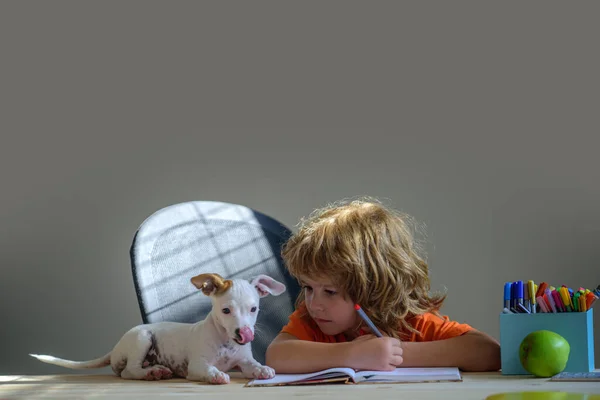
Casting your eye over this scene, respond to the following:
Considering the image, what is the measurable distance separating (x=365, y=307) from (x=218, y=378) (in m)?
0.36

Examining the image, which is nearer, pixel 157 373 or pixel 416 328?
pixel 157 373

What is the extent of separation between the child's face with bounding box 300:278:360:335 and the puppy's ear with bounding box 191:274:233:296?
20 cm

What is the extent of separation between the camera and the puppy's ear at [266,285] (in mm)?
1360

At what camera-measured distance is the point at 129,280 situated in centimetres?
275

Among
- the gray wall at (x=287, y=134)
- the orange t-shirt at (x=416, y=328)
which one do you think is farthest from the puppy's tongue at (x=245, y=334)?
the gray wall at (x=287, y=134)

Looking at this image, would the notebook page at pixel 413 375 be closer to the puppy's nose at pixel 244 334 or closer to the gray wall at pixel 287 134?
the puppy's nose at pixel 244 334

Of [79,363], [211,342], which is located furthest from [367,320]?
[79,363]

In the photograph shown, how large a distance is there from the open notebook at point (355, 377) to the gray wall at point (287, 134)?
1.39m

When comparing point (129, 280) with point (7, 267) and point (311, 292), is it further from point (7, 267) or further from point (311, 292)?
point (311, 292)

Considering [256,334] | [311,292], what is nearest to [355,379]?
[311,292]

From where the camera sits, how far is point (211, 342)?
1.31 m

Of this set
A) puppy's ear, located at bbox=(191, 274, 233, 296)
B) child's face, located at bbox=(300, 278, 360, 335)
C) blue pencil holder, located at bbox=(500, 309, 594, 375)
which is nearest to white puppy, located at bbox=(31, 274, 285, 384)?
puppy's ear, located at bbox=(191, 274, 233, 296)

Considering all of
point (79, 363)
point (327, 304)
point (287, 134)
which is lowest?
point (79, 363)

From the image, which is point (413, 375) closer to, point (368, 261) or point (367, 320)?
point (367, 320)
